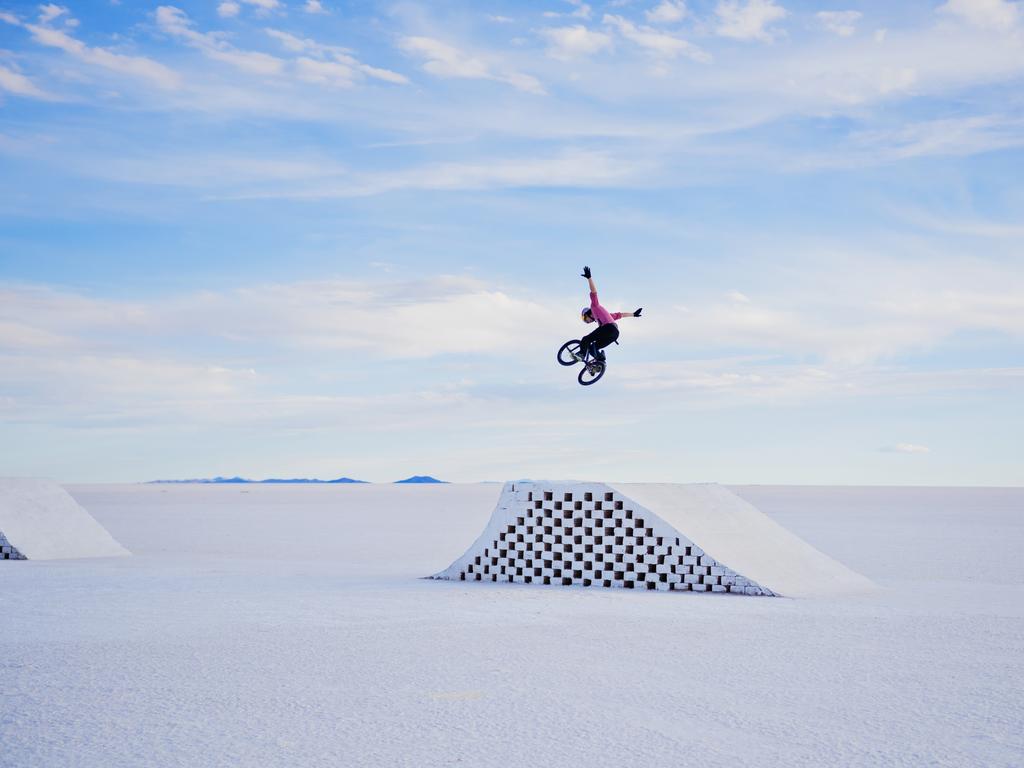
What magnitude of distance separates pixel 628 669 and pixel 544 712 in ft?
5.72

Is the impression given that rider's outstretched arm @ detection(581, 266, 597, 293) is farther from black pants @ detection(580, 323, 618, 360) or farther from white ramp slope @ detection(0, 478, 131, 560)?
white ramp slope @ detection(0, 478, 131, 560)

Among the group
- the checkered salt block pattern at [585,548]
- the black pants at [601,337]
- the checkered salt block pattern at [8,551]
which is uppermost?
the black pants at [601,337]

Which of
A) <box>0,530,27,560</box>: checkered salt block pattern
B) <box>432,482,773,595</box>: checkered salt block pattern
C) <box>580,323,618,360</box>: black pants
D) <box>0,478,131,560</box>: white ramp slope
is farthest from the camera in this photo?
<box>0,478,131,560</box>: white ramp slope

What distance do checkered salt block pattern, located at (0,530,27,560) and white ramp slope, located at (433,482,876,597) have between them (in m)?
8.94

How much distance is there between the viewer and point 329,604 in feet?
43.7

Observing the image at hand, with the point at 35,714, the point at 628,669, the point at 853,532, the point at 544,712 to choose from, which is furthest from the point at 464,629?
the point at 853,532

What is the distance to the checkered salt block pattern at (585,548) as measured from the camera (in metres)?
14.9

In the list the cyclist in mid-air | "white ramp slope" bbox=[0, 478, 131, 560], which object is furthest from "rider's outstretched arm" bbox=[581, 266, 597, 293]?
"white ramp slope" bbox=[0, 478, 131, 560]

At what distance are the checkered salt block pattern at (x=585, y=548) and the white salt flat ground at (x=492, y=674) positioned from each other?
58cm

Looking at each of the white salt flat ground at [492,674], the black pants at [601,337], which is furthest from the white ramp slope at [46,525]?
the black pants at [601,337]

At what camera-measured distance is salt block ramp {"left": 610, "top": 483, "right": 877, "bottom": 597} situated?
14.9 metres

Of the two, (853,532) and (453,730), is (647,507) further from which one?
(853,532)

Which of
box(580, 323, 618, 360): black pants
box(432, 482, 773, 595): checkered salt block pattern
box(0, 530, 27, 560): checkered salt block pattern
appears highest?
box(580, 323, 618, 360): black pants

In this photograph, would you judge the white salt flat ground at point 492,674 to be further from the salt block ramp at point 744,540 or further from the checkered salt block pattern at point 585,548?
the salt block ramp at point 744,540
